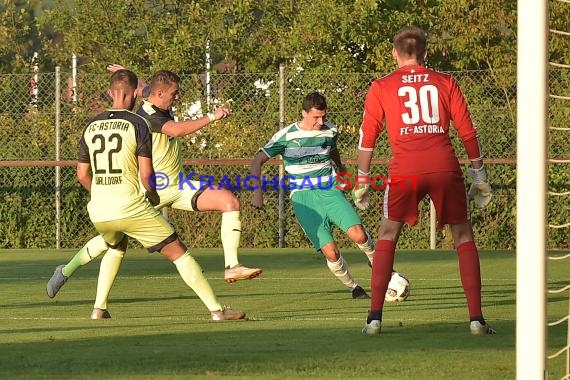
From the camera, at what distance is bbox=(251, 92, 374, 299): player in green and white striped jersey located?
13531mm

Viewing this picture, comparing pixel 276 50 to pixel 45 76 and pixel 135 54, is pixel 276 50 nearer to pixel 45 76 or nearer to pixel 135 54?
pixel 135 54

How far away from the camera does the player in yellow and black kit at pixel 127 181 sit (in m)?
10.7

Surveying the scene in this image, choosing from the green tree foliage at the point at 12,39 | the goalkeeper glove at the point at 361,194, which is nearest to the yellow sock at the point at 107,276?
the goalkeeper glove at the point at 361,194

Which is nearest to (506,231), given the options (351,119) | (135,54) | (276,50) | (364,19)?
(351,119)

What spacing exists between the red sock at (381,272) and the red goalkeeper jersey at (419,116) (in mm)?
509

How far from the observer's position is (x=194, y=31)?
2581 centimetres

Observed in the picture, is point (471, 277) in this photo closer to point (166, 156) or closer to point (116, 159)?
point (116, 159)

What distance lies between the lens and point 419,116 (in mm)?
9586

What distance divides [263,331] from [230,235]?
223 cm

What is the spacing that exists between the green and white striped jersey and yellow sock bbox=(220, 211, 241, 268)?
4.82 feet

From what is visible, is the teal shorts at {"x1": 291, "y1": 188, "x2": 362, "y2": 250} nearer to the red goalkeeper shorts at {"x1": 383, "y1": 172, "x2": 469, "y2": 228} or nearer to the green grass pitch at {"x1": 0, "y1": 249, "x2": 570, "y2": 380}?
the green grass pitch at {"x1": 0, "y1": 249, "x2": 570, "y2": 380}

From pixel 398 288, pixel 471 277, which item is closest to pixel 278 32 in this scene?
pixel 398 288

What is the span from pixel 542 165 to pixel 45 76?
16.1m

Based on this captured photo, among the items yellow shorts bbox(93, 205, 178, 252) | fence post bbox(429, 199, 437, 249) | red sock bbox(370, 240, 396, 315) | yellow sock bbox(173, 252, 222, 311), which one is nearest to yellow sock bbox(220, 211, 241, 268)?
yellow sock bbox(173, 252, 222, 311)
